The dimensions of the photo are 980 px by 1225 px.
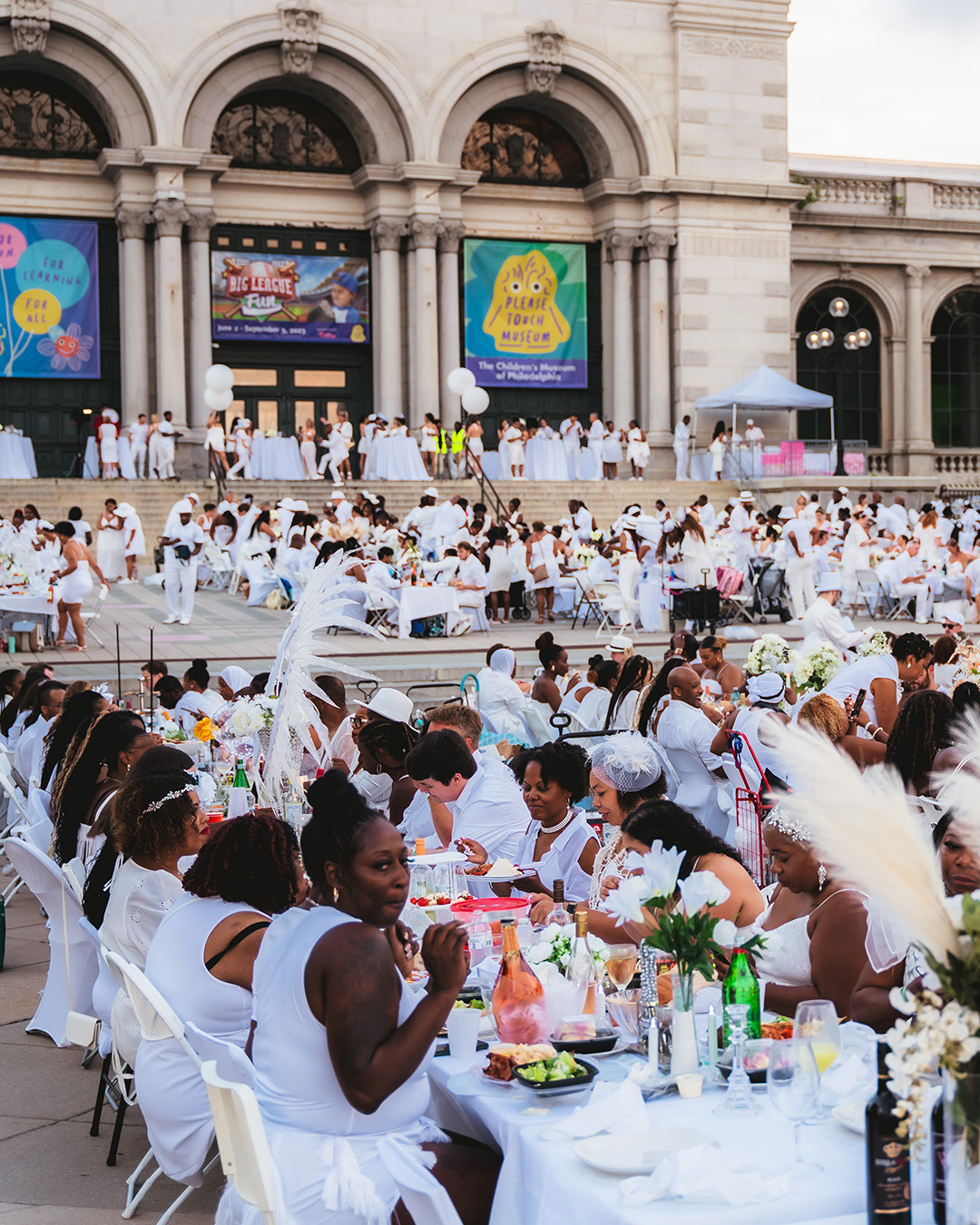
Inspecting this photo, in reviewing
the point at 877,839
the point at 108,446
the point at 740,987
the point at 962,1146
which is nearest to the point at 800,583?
the point at 108,446

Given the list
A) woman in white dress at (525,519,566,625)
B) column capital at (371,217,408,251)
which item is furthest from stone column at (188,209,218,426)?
woman in white dress at (525,519,566,625)

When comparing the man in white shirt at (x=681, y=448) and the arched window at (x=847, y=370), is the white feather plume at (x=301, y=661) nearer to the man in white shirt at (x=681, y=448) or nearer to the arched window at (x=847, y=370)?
the man in white shirt at (x=681, y=448)

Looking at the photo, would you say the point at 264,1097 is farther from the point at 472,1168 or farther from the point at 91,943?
the point at 91,943

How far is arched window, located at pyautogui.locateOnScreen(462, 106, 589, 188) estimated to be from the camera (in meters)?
36.0

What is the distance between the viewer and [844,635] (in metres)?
15.1

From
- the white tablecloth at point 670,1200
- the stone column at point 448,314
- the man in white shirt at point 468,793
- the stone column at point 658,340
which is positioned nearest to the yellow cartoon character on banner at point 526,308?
the stone column at point 448,314

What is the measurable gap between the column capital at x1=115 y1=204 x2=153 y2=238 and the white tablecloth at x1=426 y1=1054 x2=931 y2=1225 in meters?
30.4

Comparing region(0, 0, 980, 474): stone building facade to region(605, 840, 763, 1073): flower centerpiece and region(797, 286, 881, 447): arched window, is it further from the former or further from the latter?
region(605, 840, 763, 1073): flower centerpiece

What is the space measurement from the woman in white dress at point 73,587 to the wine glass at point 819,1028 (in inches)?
612

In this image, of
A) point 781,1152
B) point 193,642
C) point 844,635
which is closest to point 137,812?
point 781,1152

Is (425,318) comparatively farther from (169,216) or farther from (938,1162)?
(938,1162)

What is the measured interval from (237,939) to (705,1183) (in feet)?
6.47

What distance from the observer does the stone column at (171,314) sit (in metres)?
31.7

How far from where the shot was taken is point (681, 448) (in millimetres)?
33875
